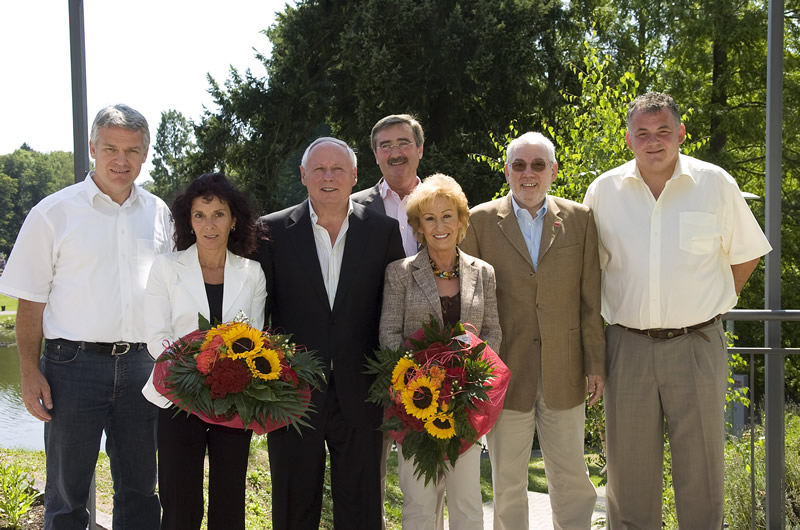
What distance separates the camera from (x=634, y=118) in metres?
3.78

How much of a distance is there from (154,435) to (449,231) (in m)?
1.80

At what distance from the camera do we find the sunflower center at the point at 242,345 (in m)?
2.99

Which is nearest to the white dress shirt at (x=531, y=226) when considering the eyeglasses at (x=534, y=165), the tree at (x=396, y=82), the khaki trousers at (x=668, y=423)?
the eyeglasses at (x=534, y=165)

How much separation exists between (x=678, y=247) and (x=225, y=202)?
231 cm

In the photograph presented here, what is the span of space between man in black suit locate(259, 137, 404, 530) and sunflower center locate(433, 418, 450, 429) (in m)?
0.47

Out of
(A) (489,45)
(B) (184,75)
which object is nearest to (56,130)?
(A) (489,45)

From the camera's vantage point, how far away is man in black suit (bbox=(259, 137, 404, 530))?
3.46m

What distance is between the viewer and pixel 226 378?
290 cm

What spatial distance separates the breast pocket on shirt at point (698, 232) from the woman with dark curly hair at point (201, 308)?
85.7 inches

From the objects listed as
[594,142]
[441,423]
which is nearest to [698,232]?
[441,423]

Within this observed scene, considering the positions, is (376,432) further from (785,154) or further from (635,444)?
(785,154)

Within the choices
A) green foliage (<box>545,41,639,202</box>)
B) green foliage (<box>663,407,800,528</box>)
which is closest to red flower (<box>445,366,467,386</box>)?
green foliage (<box>663,407,800,528</box>)

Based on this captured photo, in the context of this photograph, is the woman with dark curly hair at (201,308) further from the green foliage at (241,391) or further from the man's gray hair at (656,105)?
the man's gray hair at (656,105)

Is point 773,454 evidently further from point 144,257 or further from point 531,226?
point 144,257
